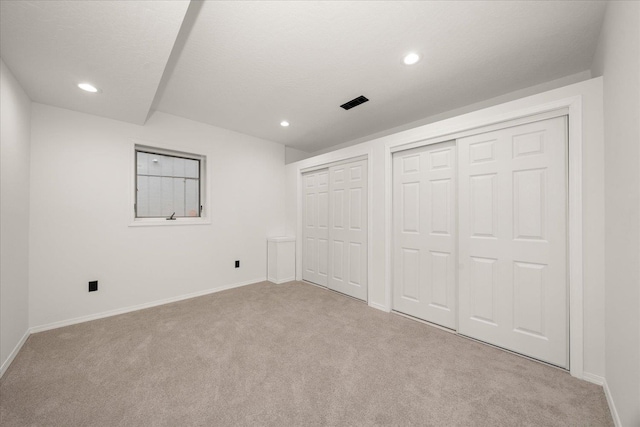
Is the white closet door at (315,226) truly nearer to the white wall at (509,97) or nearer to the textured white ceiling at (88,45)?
the white wall at (509,97)

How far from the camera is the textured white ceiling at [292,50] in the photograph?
59.9 inches

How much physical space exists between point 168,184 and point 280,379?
10.1ft

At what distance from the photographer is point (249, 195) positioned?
414cm

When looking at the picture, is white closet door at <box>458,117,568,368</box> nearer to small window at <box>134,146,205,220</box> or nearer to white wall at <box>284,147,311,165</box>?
white wall at <box>284,147,311,165</box>

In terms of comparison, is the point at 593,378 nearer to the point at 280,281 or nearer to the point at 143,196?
the point at 280,281

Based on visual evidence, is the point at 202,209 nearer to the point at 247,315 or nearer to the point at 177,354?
the point at 247,315

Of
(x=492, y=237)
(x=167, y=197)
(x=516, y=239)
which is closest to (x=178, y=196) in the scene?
(x=167, y=197)

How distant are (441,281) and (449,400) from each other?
121 centimetres

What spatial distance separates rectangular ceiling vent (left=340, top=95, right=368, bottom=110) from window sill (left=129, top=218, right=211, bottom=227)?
8.39ft

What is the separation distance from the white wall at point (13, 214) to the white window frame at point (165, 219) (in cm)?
85

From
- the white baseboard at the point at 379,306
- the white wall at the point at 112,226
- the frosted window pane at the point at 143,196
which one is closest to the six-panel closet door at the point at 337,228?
the white baseboard at the point at 379,306

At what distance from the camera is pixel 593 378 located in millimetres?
1679

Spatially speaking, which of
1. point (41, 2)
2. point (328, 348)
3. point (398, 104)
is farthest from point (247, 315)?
point (398, 104)

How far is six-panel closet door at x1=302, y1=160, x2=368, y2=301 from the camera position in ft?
11.1
